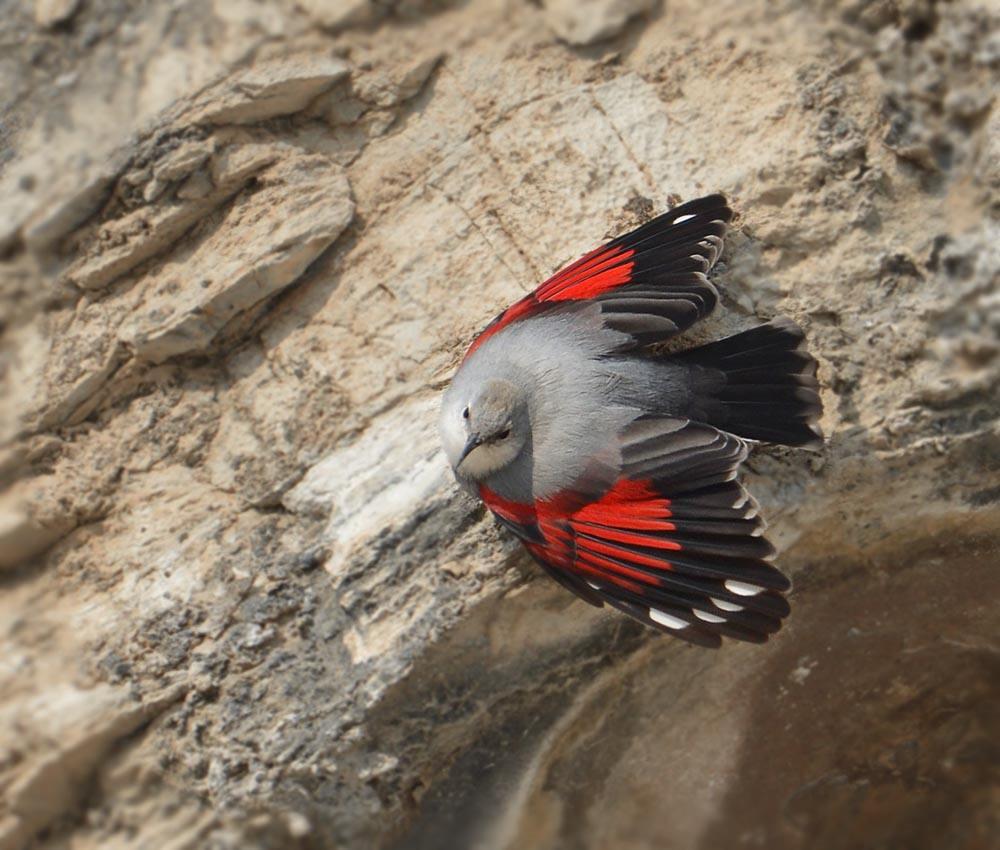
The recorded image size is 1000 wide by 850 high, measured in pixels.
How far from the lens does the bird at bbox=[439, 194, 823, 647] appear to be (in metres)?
2.85

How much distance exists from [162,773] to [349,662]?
740mm

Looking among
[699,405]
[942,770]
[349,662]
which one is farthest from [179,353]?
[942,770]

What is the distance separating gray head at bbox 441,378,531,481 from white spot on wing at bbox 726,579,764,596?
673 millimetres

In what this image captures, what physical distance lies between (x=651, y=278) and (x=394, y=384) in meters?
0.91

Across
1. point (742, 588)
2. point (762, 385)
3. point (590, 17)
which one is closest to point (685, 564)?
point (742, 588)

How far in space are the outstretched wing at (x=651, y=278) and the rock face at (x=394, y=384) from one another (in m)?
0.25

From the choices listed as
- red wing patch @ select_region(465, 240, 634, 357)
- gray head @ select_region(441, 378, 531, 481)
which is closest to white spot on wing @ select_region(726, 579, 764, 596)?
gray head @ select_region(441, 378, 531, 481)

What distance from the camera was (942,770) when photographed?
4.14 meters

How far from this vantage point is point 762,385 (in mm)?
3006

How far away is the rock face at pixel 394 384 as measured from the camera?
3.21 m

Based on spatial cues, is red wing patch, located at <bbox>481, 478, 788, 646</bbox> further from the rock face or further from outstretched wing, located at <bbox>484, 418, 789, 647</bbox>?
the rock face

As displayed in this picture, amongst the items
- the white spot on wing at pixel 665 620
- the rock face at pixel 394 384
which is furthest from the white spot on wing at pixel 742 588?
the rock face at pixel 394 384

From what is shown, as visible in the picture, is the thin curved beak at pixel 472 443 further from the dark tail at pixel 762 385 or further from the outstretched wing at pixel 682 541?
the dark tail at pixel 762 385

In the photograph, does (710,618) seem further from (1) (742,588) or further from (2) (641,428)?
(2) (641,428)
